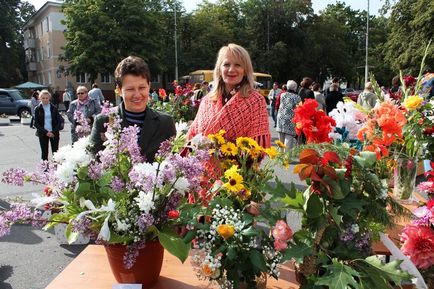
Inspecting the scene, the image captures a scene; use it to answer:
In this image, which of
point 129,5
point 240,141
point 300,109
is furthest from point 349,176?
point 129,5

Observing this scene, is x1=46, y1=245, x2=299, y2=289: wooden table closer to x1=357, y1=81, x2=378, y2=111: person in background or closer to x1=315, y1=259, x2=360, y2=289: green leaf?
x1=315, y1=259, x2=360, y2=289: green leaf

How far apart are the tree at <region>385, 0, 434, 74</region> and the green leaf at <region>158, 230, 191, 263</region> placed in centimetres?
2649

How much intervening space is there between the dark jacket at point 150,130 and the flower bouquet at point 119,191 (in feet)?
2.28

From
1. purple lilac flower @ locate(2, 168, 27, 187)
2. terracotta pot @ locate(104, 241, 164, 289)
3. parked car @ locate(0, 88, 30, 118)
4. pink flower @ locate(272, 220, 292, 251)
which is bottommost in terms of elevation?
parked car @ locate(0, 88, 30, 118)

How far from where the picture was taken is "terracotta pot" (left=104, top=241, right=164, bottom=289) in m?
1.38

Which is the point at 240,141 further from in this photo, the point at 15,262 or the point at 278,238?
the point at 15,262

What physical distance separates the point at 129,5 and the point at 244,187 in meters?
30.1

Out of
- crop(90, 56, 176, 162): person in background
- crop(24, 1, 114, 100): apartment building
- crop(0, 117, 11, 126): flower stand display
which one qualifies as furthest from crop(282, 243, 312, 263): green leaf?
crop(24, 1, 114, 100): apartment building

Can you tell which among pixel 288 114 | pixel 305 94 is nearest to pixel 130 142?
pixel 288 114

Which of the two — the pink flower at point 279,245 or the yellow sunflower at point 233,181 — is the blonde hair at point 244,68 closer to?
the yellow sunflower at point 233,181

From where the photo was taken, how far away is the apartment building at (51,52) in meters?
34.8

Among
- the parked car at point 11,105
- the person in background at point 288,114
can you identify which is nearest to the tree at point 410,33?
the person in background at point 288,114

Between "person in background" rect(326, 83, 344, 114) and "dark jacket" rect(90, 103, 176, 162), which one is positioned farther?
"person in background" rect(326, 83, 344, 114)

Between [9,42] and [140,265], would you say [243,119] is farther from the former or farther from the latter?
[9,42]
